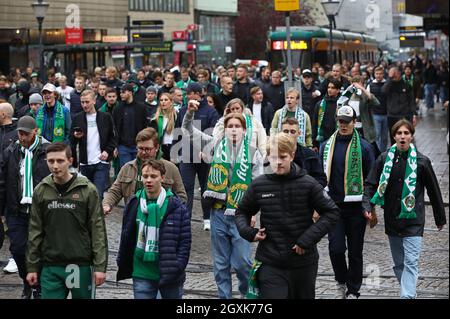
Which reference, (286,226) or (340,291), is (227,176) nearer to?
(340,291)

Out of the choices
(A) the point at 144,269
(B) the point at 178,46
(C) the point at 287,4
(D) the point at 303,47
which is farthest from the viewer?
(B) the point at 178,46

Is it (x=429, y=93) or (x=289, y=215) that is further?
(x=429, y=93)

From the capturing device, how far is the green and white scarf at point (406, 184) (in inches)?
403

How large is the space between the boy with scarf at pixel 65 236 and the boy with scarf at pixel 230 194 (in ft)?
6.25

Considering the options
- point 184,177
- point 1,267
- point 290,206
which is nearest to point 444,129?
Answer: point 184,177

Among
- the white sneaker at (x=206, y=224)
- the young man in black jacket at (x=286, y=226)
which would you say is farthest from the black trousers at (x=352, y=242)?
the white sneaker at (x=206, y=224)

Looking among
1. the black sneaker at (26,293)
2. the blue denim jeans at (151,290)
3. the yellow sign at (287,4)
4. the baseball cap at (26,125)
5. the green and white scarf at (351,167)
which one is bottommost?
the black sneaker at (26,293)

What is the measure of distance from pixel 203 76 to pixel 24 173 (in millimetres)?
12858

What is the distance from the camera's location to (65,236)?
8.50 meters

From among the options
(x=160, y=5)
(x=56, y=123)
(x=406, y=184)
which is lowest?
(x=406, y=184)

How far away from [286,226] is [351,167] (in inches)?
110

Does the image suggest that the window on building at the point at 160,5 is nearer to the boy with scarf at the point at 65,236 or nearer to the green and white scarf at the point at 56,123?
the green and white scarf at the point at 56,123

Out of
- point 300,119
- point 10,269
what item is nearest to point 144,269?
point 10,269

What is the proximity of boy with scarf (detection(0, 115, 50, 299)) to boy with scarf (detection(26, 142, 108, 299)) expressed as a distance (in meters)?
2.05
